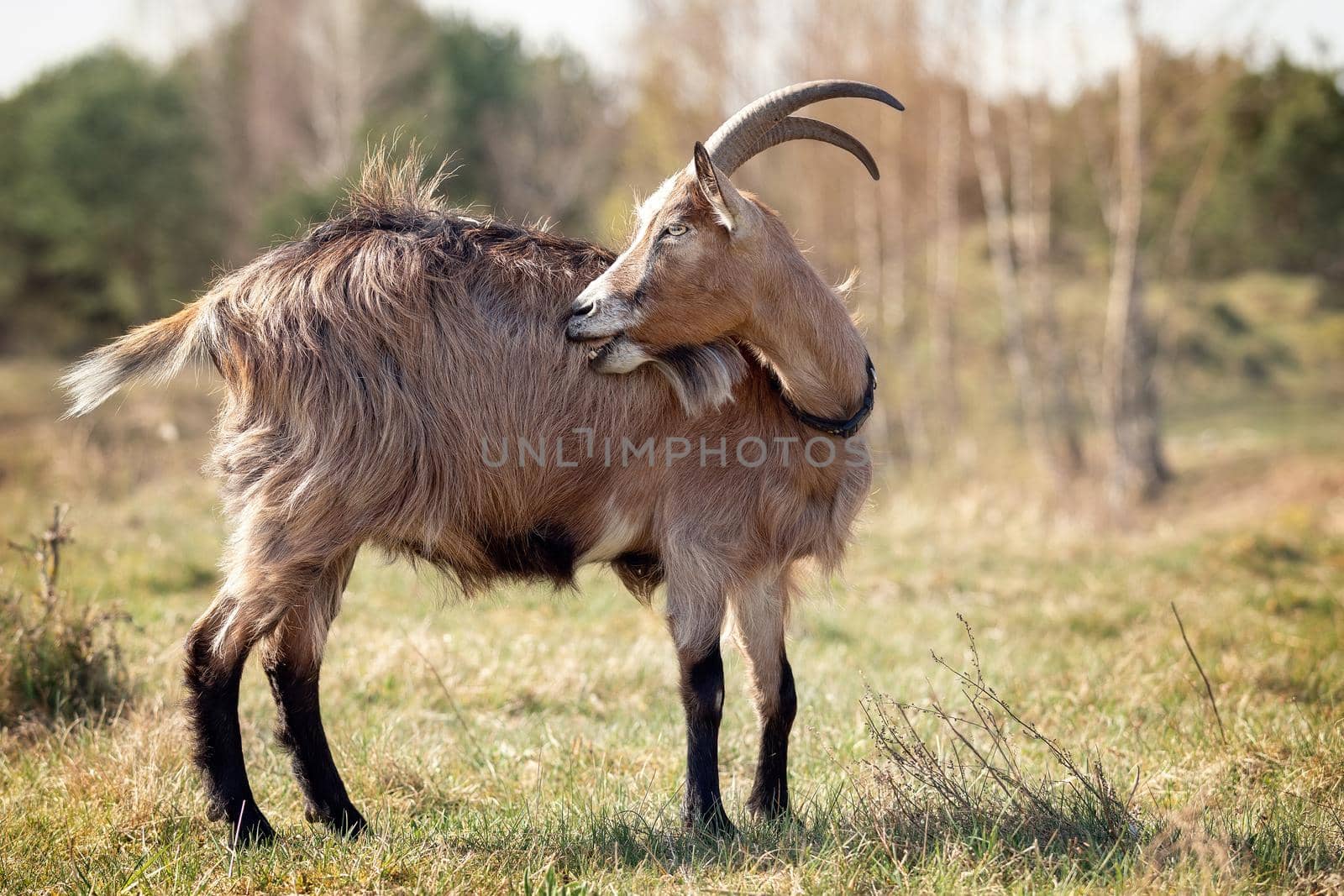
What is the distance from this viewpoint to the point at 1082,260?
27.3 m

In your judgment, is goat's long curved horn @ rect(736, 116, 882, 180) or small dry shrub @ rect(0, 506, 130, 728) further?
small dry shrub @ rect(0, 506, 130, 728)

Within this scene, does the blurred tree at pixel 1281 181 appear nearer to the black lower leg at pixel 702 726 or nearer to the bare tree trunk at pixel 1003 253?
the bare tree trunk at pixel 1003 253

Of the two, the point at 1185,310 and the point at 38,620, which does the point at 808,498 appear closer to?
the point at 38,620

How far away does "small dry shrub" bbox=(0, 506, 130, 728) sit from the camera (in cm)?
468

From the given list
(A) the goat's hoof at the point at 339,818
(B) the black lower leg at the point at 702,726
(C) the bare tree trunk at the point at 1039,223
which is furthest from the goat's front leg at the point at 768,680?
(C) the bare tree trunk at the point at 1039,223

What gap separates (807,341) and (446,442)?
4.20 feet

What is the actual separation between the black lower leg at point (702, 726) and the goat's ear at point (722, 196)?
141 centimetres

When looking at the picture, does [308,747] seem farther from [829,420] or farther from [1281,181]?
[1281,181]

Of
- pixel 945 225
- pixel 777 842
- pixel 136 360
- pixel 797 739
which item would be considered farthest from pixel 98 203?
pixel 777 842

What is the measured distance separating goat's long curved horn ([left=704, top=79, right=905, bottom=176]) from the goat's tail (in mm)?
1821

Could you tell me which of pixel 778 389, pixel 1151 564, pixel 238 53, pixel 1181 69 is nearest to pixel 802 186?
pixel 1181 69

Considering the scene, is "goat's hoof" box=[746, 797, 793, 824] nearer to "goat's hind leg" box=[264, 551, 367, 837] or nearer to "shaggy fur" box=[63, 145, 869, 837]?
"shaggy fur" box=[63, 145, 869, 837]

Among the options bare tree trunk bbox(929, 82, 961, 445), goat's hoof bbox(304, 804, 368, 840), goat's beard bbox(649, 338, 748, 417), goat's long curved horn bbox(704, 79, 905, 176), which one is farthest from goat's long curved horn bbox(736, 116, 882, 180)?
bare tree trunk bbox(929, 82, 961, 445)

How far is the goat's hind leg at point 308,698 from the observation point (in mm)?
3852
